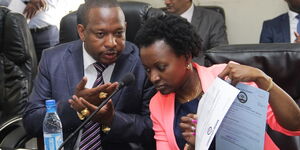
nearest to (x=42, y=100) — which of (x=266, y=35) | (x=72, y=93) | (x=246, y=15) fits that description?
(x=72, y=93)

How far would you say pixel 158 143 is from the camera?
148 centimetres

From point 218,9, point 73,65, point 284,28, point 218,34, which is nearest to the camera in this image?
point 73,65

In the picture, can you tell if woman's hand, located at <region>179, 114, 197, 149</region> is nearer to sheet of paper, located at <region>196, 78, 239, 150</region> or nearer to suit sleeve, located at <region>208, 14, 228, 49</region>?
sheet of paper, located at <region>196, 78, 239, 150</region>

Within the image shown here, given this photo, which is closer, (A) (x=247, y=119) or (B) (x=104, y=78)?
(A) (x=247, y=119)

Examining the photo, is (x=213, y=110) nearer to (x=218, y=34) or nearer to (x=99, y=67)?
(x=99, y=67)

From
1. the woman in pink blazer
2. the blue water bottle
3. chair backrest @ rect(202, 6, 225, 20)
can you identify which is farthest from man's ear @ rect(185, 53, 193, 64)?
chair backrest @ rect(202, 6, 225, 20)

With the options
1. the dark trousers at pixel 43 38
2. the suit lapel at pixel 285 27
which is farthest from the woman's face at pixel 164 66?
the dark trousers at pixel 43 38

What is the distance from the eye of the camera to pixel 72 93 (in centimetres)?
172

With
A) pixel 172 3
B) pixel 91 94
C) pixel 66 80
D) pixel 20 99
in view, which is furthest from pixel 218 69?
pixel 172 3

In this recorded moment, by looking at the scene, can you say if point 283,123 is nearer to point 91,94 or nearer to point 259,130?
point 259,130

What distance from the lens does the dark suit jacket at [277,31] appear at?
279cm

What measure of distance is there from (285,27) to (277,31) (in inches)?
2.3

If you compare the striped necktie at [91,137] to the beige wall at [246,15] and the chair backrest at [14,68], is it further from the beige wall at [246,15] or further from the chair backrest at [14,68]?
the beige wall at [246,15]

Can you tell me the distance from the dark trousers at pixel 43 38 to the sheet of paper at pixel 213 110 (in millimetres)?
2389
